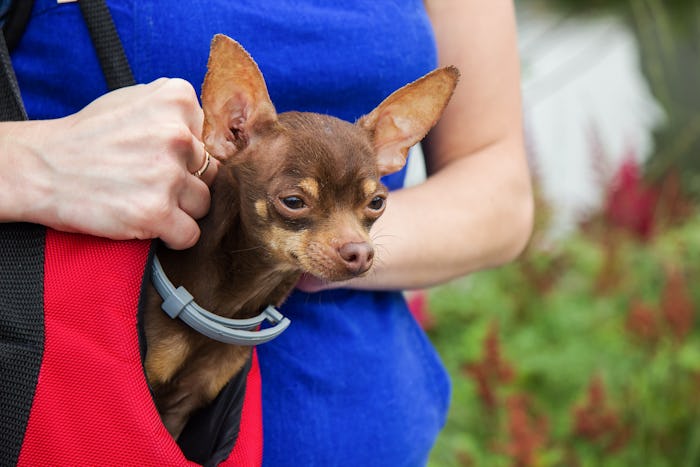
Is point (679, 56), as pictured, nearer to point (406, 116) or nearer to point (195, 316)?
point (406, 116)

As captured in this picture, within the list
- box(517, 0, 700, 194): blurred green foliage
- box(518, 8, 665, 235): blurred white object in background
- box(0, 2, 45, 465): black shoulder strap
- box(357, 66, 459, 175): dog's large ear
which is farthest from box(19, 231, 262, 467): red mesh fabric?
box(517, 0, 700, 194): blurred green foliage

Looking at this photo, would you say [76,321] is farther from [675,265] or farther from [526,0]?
[526,0]

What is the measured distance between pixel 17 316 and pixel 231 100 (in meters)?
0.37

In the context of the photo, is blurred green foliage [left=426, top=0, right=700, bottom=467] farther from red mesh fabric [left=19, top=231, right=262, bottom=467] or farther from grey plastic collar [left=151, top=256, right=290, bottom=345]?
red mesh fabric [left=19, top=231, right=262, bottom=467]

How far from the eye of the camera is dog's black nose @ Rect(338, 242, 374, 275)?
1.15 metres

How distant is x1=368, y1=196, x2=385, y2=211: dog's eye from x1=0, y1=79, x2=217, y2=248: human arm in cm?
27

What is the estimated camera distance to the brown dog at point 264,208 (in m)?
1.16

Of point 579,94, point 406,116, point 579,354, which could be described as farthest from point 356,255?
Answer: point 579,94

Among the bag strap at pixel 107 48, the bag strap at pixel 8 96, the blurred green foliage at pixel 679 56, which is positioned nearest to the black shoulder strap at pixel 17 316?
the bag strap at pixel 8 96

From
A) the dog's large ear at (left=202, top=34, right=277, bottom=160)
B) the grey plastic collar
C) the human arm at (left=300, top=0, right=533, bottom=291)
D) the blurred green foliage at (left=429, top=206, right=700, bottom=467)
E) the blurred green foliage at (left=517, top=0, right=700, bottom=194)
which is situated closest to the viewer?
the dog's large ear at (left=202, top=34, right=277, bottom=160)

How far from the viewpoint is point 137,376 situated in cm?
110

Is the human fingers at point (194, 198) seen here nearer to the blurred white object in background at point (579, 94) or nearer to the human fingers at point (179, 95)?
the human fingers at point (179, 95)

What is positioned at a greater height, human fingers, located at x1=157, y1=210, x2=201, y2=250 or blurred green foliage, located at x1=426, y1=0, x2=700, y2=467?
human fingers, located at x1=157, y1=210, x2=201, y2=250

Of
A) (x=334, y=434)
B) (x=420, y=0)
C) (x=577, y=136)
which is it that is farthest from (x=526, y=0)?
(x=334, y=434)
